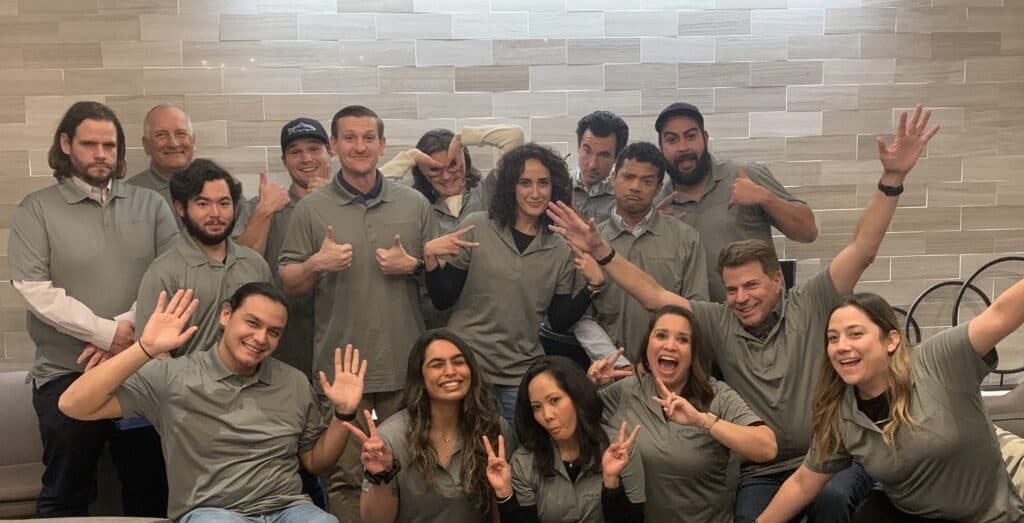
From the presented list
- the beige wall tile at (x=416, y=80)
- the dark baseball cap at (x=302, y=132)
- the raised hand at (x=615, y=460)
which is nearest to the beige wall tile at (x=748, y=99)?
the beige wall tile at (x=416, y=80)

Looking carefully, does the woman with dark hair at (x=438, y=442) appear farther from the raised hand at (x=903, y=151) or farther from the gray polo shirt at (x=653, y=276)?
the raised hand at (x=903, y=151)

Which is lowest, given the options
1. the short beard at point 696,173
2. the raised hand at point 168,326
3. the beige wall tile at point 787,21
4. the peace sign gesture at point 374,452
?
the peace sign gesture at point 374,452

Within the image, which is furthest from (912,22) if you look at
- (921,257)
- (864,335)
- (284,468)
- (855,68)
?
(284,468)

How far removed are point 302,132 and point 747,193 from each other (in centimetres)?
181

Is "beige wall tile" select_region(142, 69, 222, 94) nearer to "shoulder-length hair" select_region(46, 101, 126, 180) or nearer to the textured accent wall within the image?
the textured accent wall

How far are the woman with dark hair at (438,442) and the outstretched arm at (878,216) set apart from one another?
4.17 ft

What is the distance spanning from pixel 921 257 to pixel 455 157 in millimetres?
2606

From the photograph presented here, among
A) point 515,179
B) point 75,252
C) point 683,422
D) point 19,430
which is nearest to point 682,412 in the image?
point 683,422

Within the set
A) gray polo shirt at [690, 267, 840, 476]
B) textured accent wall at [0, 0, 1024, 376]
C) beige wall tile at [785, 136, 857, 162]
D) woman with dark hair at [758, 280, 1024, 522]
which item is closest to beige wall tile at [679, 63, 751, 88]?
textured accent wall at [0, 0, 1024, 376]

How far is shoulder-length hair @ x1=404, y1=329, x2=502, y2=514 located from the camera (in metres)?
3.38

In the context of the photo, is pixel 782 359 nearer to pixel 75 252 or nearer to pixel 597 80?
pixel 597 80

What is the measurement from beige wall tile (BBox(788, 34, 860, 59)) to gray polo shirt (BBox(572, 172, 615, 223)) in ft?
4.66

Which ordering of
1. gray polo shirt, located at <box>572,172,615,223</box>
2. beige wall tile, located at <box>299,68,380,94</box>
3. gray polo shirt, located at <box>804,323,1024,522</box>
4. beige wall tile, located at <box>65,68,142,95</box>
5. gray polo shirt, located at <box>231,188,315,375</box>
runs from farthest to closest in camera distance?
1. beige wall tile, located at <box>299,68,380,94</box>
2. beige wall tile, located at <box>65,68,142,95</box>
3. gray polo shirt, located at <box>572,172,615,223</box>
4. gray polo shirt, located at <box>231,188,315,375</box>
5. gray polo shirt, located at <box>804,323,1024,522</box>

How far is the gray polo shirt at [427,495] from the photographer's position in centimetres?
338
